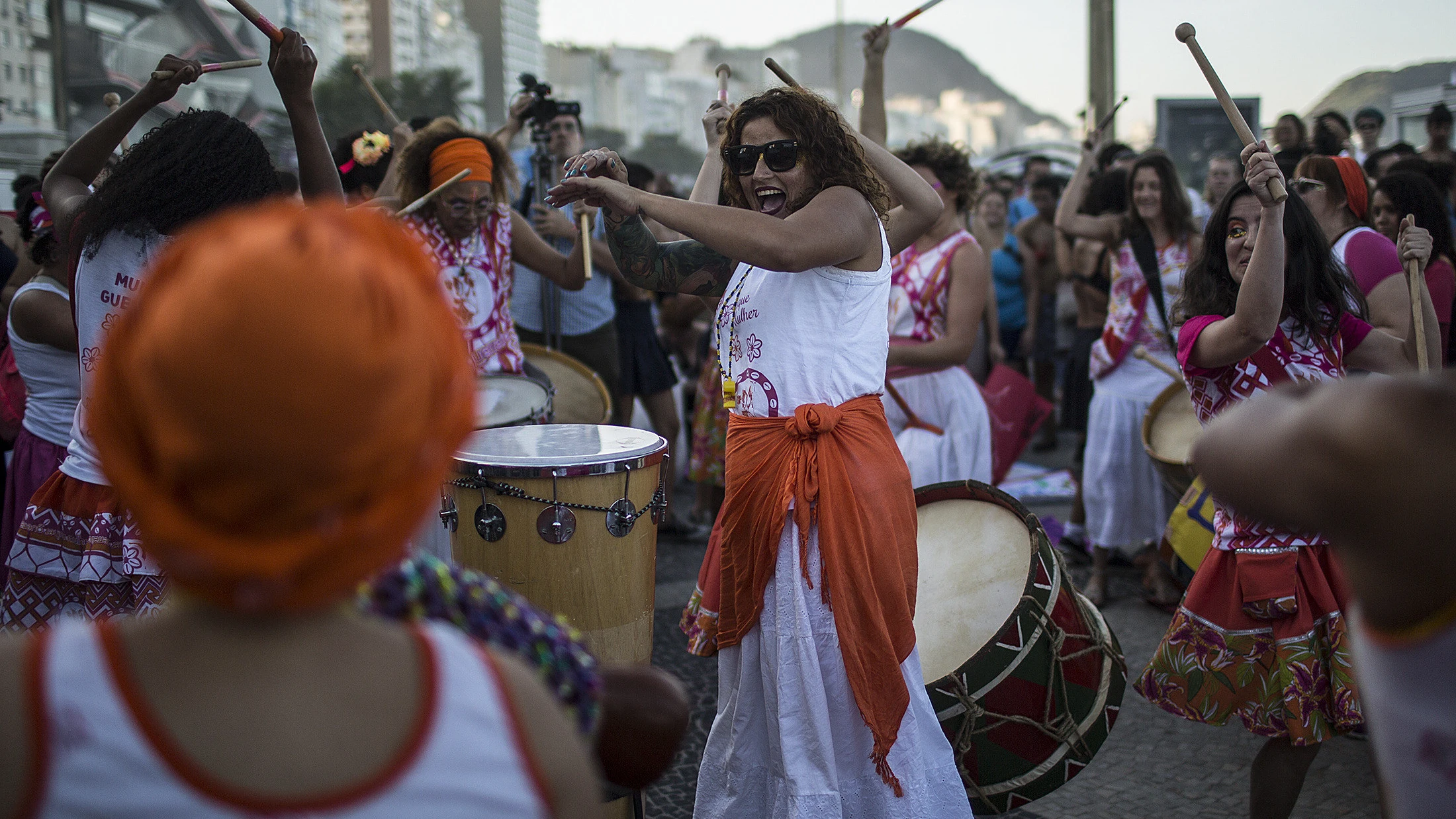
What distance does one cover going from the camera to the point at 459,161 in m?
4.40

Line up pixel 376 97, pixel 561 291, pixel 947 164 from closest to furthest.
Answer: pixel 947 164, pixel 376 97, pixel 561 291

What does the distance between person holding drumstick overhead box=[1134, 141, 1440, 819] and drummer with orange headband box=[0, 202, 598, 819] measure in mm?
2339

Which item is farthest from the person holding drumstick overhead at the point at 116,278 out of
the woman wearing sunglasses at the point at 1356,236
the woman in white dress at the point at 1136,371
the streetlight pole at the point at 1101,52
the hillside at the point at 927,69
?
the hillside at the point at 927,69

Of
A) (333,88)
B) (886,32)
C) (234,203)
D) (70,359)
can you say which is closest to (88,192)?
(70,359)

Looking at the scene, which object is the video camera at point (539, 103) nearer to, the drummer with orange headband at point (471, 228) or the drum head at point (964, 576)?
the drummer with orange headband at point (471, 228)

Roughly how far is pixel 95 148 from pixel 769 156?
1938 mm

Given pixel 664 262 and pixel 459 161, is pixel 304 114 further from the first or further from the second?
pixel 459 161

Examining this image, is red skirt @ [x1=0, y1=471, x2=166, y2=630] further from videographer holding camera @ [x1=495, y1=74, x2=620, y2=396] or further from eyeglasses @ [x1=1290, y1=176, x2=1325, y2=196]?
eyeglasses @ [x1=1290, y1=176, x2=1325, y2=196]

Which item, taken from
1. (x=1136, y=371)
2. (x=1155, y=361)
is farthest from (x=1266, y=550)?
(x=1136, y=371)

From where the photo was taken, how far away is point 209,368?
92 centimetres

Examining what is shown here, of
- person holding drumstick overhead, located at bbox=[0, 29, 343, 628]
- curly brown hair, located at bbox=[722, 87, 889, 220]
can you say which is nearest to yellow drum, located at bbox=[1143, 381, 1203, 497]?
curly brown hair, located at bbox=[722, 87, 889, 220]

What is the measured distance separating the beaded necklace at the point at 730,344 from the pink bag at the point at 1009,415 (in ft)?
8.15

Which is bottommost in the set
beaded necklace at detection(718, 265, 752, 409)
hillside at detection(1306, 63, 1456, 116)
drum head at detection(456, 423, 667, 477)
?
drum head at detection(456, 423, 667, 477)

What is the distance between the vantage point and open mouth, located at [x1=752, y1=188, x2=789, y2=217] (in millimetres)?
2816
